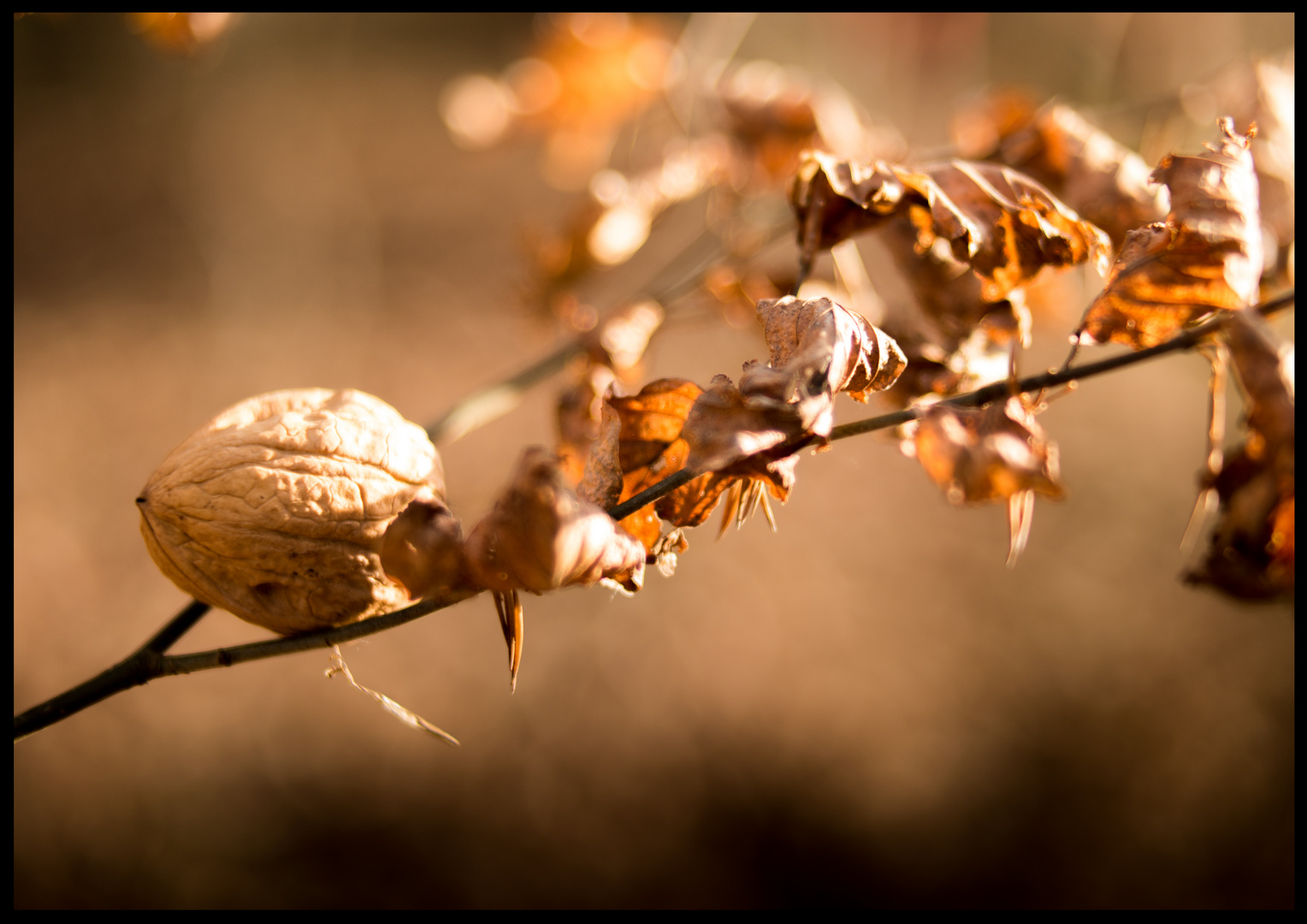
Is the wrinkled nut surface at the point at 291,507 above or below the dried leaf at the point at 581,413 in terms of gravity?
below

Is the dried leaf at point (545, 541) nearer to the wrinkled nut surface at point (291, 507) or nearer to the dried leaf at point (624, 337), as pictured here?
the wrinkled nut surface at point (291, 507)

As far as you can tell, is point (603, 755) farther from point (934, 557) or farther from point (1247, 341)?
point (1247, 341)

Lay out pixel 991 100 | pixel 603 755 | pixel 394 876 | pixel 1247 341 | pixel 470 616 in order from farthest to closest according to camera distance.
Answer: pixel 470 616 → pixel 603 755 → pixel 394 876 → pixel 991 100 → pixel 1247 341

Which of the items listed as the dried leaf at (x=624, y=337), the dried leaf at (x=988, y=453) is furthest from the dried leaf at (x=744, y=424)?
the dried leaf at (x=624, y=337)

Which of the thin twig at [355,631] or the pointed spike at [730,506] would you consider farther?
the pointed spike at [730,506]

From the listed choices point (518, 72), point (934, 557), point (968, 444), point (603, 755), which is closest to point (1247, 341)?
point (968, 444)

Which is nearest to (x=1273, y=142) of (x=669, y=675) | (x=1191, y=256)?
(x=1191, y=256)

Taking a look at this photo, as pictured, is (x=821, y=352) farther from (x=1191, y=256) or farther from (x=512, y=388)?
(x=512, y=388)
